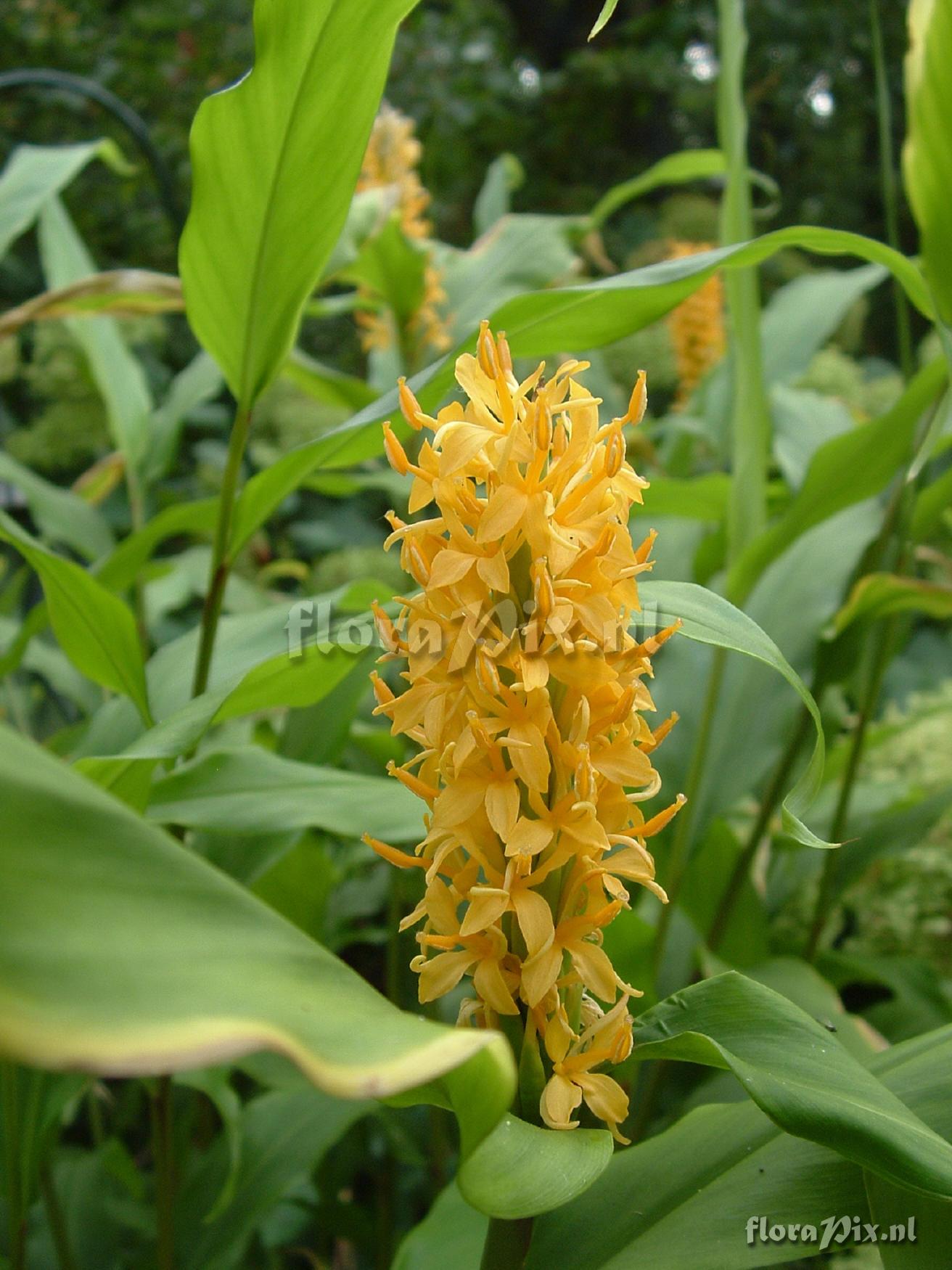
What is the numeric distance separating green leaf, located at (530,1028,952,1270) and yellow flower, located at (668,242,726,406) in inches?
57.7

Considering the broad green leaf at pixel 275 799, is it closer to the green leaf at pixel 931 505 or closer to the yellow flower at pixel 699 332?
the green leaf at pixel 931 505

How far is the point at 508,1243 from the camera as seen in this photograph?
0.38m

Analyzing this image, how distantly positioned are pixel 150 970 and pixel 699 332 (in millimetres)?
1745

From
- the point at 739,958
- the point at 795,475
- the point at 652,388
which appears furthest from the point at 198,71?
the point at 739,958

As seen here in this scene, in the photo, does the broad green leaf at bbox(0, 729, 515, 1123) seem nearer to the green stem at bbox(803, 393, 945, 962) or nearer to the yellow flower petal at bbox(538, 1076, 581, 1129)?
the yellow flower petal at bbox(538, 1076, 581, 1129)

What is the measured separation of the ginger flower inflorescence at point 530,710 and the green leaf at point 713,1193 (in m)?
0.07

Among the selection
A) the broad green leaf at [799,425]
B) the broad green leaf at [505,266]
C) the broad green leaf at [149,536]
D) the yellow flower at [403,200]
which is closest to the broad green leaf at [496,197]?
the yellow flower at [403,200]

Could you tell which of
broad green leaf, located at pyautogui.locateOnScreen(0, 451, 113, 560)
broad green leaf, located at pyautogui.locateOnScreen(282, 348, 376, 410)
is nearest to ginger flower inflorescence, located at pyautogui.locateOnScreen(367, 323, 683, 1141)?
broad green leaf, located at pyautogui.locateOnScreen(282, 348, 376, 410)

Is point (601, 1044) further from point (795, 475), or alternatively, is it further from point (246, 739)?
point (795, 475)

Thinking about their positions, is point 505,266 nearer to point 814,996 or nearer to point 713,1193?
point 814,996

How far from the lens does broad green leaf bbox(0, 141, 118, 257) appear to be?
884 mm

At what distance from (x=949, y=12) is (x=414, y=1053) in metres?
0.58

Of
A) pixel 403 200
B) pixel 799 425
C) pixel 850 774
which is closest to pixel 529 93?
pixel 403 200

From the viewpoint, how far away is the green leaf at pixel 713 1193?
1.32 feet
